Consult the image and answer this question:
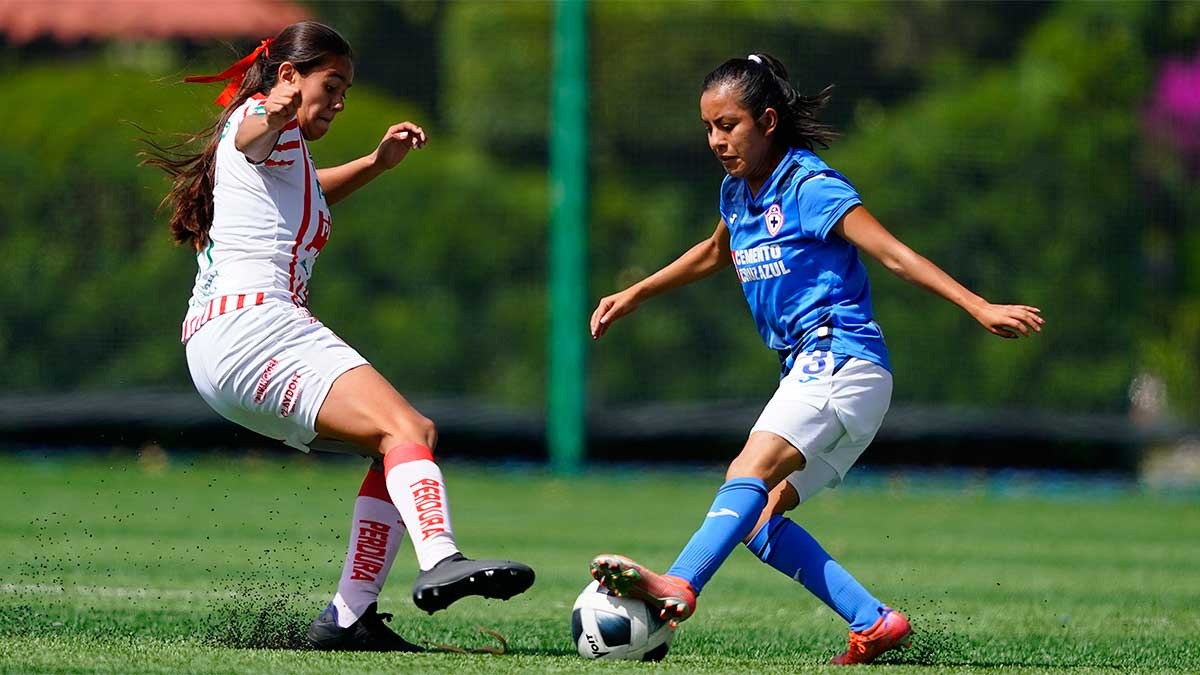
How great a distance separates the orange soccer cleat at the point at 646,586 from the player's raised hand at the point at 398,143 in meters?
1.74

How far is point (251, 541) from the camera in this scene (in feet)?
29.9

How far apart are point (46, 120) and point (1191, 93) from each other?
951 centimetres

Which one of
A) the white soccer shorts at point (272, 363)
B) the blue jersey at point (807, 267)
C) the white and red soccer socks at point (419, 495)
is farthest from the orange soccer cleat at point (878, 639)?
the white soccer shorts at point (272, 363)

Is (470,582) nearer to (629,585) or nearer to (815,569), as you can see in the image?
(629,585)

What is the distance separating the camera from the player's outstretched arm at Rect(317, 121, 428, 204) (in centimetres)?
572

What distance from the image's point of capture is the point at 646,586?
4633mm

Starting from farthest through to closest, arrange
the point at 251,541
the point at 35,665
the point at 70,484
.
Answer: the point at 70,484, the point at 251,541, the point at 35,665

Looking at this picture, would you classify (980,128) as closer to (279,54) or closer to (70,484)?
(70,484)

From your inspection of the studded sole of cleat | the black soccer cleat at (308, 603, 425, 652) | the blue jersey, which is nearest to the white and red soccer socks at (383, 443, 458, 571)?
the studded sole of cleat

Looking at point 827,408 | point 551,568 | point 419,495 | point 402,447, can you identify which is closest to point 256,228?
point 402,447

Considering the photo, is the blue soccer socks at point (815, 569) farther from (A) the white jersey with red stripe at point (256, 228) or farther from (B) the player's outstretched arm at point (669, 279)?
(A) the white jersey with red stripe at point (256, 228)

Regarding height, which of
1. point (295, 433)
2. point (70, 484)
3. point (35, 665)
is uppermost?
point (295, 433)

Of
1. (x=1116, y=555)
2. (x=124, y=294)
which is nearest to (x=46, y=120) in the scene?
(x=124, y=294)

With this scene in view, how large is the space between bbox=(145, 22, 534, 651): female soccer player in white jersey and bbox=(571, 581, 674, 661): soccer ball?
37cm
